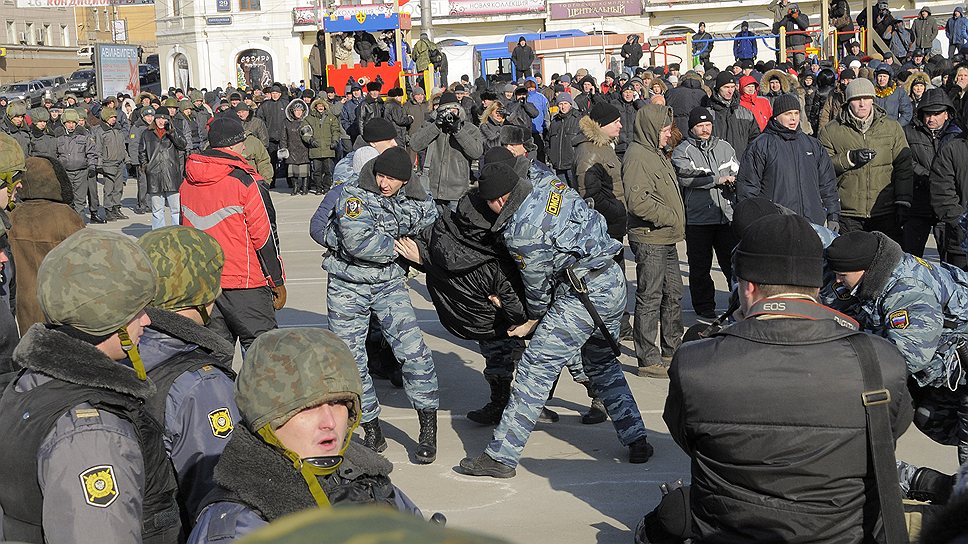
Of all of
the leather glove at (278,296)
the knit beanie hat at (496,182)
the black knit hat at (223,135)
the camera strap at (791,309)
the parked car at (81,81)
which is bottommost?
the leather glove at (278,296)

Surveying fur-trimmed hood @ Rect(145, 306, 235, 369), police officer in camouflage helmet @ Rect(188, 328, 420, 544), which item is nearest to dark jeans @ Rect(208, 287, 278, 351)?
fur-trimmed hood @ Rect(145, 306, 235, 369)

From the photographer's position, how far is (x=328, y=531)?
985 millimetres

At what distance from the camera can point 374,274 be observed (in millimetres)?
6387

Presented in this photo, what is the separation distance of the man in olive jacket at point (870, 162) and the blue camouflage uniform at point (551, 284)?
11.0 ft

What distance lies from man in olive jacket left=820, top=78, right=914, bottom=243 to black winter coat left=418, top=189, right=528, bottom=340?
3724mm

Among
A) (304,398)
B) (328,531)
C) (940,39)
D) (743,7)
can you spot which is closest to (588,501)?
(304,398)

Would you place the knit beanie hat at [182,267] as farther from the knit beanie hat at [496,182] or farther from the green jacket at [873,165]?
the green jacket at [873,165]

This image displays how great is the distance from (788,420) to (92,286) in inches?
77.9

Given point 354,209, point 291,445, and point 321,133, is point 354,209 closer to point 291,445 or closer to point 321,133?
point 291,445

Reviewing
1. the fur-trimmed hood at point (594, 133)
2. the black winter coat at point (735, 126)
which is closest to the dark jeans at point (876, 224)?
the fur-trimmed hood at point (594, 133)

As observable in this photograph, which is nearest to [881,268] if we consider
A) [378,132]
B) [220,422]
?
[220,422]

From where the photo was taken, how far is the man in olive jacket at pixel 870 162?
8555 millimetres

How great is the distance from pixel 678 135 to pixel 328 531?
749cm

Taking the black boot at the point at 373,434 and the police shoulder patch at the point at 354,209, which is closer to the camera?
the police shoulder patch at the point at 354,209
